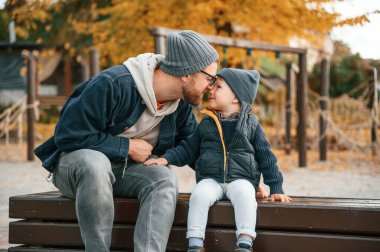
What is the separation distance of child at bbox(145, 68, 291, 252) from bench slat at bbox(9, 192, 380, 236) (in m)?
0.07

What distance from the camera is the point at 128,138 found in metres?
3.32

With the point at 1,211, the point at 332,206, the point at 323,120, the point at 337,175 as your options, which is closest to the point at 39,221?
the point at 332,206

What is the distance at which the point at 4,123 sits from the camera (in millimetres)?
12086

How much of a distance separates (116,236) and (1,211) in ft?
9.83

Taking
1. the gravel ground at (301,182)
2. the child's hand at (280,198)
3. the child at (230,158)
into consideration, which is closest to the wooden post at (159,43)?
the gravel ground at (301,182)

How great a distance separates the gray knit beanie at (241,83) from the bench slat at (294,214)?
1.96 feet

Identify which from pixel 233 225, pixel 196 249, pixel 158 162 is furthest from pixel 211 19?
pixel 196 249

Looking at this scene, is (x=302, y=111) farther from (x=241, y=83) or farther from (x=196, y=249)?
(x=196, y=249)

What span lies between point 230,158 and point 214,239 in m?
0.43

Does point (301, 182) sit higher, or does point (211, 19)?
point (211, 19)

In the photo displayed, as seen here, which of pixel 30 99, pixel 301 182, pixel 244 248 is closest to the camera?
pixel 244 248

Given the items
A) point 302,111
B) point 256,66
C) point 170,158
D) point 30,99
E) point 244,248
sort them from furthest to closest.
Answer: point 256,66 < point 30,99 < point 302,111 < point 170,158 < point 244,248

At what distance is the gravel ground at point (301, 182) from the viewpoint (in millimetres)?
6992

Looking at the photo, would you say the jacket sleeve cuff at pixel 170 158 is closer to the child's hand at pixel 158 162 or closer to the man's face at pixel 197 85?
the child's hand at pixel 158 162
